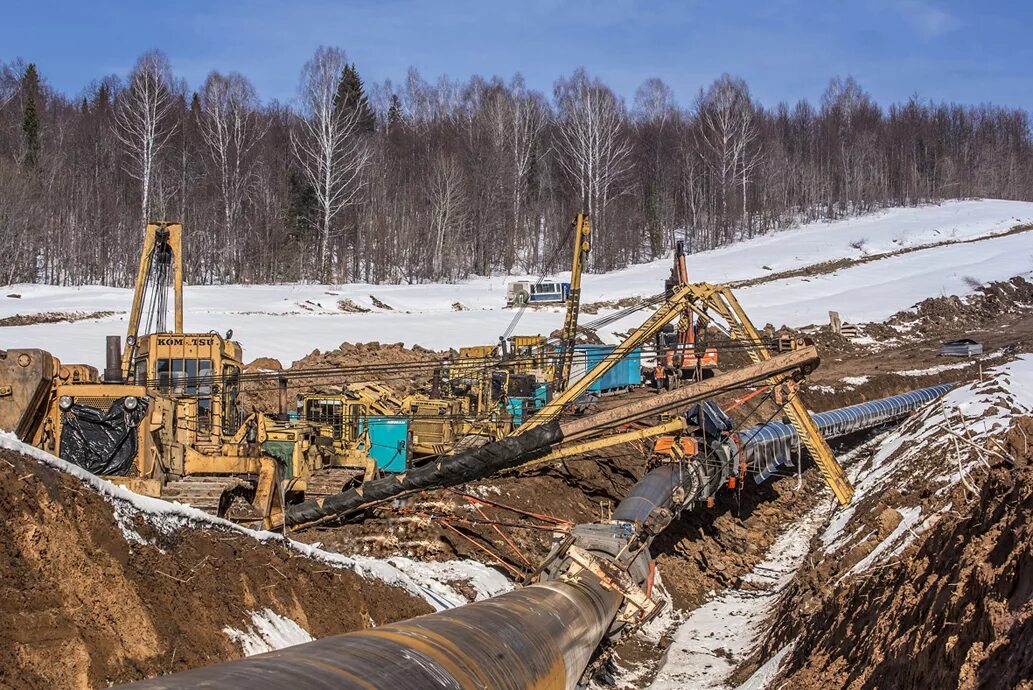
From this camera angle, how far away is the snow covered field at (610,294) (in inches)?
1837

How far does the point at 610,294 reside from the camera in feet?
229

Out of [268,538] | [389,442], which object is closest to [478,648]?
[268,538]

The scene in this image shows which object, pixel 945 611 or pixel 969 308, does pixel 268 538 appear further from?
pixel 969 308

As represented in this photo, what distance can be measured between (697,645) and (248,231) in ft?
207

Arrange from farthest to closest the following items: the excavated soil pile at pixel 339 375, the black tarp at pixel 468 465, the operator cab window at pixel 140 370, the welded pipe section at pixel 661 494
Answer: the excavated soil pile at pixel 339 375 → the operator cab window at pixel 140 370 → the welded pipe section at pixel 661 494 → the black tarp at pixel 468 465

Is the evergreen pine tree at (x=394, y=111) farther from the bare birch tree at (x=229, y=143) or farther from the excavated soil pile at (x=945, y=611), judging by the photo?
the excavated soil pile at (x=945, y=611)

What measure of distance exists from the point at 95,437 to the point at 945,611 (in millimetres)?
13447

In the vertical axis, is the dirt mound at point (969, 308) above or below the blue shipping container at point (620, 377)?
above

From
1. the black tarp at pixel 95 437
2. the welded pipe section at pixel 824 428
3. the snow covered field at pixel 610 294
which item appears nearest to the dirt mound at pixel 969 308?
the snow covered field at pixel 610 294

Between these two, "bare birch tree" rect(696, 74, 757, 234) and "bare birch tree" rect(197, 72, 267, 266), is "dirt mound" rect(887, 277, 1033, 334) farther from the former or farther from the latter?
"bare birch tree" rect(197, 72, 267, 266)

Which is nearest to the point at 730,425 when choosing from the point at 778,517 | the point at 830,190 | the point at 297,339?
the point at 778,517

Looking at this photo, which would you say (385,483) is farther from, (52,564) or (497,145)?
(497,145)

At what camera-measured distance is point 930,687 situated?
9219mm

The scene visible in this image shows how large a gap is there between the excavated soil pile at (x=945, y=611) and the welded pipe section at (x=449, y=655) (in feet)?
10.6
